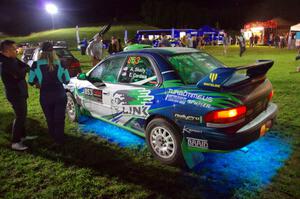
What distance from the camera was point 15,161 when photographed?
13.9ft

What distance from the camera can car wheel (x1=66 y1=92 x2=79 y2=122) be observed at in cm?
579

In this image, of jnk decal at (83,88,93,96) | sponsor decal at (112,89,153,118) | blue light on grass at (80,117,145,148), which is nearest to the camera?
sponsor decal at (112,89,153,118)

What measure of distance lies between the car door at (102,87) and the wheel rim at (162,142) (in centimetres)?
115

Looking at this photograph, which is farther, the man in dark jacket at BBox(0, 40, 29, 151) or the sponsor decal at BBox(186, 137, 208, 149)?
the man in dark jacket at BBox(0, 40, 29, 151)

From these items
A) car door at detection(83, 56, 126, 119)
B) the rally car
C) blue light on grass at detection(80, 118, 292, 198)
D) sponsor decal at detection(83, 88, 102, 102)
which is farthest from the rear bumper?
sponsor decal at detection(83, 88, 102, 102)

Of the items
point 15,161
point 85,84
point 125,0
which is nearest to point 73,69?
point 85,84

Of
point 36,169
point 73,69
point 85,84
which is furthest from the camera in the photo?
point 73,69

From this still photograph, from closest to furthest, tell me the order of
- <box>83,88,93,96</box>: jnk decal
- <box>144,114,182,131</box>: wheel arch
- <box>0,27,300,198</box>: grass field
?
<box>0,27,300,198</box>: grass field
<box>144,114,182,131</box>: wheel arch
<box>83,88,93,96</box>: jnk decal

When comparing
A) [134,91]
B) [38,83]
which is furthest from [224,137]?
[38,83]

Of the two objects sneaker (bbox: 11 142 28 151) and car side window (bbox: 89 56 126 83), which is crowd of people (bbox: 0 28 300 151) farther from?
car side window (bbox: 89 56 126 83)

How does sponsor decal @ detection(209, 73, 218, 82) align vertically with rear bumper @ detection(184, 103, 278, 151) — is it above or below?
above

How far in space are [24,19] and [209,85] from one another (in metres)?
89.0

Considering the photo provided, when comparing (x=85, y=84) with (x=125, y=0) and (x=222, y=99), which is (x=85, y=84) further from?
(x=125, y=0)

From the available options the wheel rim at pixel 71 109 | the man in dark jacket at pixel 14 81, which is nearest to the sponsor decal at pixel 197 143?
the man in dark jacket at pixel 14 81
